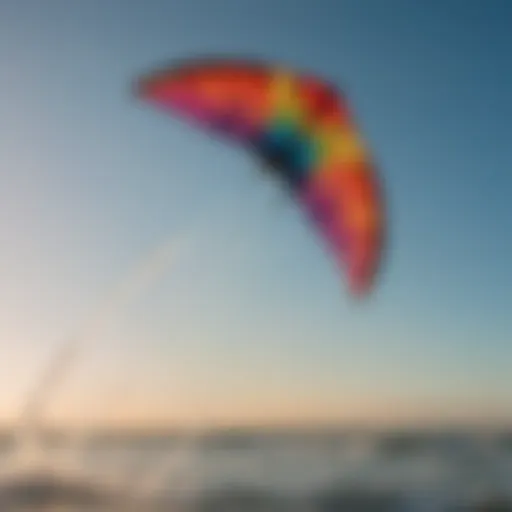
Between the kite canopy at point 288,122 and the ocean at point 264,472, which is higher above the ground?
the kite canopy at point 288,122

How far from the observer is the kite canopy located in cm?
149

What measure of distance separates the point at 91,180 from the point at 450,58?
0.56 meters

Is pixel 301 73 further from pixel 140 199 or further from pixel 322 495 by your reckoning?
pixel 322 495

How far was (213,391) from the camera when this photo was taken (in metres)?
1.46

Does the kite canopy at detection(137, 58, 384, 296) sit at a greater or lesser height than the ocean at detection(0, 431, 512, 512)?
greater

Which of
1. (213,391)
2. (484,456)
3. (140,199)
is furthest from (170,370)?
(484,456)

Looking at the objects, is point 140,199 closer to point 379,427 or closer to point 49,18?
point 49,18

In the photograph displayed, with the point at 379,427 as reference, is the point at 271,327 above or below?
above

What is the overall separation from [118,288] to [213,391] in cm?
20

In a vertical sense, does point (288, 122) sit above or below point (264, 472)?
above

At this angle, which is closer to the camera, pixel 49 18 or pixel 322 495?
pixel 322 495

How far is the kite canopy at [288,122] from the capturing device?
149cm

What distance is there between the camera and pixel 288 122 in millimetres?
1511

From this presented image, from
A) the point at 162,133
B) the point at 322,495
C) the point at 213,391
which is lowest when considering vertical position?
the point at 322,495
